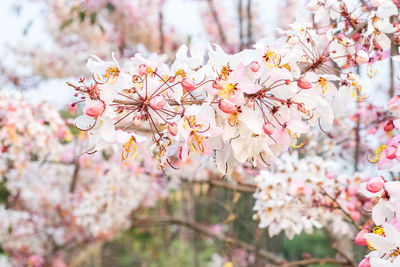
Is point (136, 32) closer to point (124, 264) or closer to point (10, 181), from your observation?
point (10, 181)

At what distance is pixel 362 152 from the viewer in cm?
220

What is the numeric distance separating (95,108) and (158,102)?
0.31 feet

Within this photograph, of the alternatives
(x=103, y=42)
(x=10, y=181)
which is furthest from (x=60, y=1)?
(x=10, y=181)

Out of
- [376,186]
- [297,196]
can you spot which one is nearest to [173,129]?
[376,186]

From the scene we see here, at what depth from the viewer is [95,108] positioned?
0.65 m

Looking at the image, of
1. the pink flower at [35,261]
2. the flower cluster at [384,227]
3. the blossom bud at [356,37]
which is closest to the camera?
the flower cluster at [384,227]

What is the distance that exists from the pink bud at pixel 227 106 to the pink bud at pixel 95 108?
18 cm

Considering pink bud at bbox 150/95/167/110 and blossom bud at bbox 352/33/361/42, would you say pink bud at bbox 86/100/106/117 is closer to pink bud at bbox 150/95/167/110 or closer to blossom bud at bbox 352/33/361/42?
pink bud at bbox 150/95/167/110

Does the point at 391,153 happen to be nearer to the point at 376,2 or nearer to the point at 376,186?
the point at 376,186

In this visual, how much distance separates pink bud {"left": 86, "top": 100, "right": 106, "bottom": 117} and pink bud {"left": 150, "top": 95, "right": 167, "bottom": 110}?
0.25 ft

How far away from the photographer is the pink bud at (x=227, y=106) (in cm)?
67

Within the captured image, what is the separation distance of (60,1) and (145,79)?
435 centimetres

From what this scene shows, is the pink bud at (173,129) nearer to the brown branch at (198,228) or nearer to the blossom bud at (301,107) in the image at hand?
the blossom bud at (301,107)

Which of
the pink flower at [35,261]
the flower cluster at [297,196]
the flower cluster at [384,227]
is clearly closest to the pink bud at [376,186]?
the flower cluster at [384,227]
